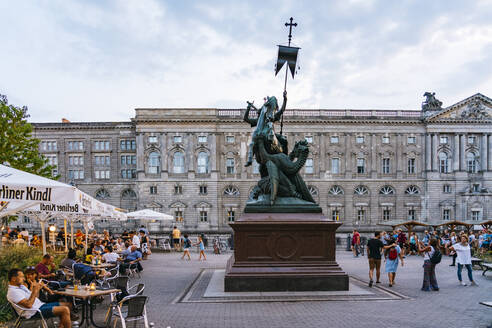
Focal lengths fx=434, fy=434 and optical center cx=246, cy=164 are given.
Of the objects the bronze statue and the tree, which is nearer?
the bronze statue

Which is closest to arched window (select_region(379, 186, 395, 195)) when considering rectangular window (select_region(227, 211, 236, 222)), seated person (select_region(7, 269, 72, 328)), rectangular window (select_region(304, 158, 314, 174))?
rectangular window (select_region(304, 158, 314, 174))

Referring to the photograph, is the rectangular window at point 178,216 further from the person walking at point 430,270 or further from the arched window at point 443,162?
the person walking at point 430,270

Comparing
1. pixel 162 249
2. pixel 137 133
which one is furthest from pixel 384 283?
pixel 137 133

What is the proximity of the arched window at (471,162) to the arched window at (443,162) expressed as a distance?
9.69 ft

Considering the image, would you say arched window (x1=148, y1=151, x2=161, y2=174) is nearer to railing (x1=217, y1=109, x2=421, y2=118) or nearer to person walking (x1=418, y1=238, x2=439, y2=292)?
railing (x1=217, y1=109, x2=421, y2=118)

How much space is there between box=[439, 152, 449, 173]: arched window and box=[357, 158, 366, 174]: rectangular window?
10.8 meters

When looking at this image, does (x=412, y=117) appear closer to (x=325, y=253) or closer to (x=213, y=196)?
(x=213, y=196)

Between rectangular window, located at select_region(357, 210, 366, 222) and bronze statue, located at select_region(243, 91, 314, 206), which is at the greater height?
bronze statue, located at select_region(243, 91, 314, 206)

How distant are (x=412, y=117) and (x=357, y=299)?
54.5m

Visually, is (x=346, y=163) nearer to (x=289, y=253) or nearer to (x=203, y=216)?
(x=203, y=216)

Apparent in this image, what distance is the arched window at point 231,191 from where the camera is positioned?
61250mm

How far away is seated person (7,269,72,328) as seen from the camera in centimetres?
832

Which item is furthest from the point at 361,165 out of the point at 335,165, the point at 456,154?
the point at 456,154

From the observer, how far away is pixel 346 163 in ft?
202
